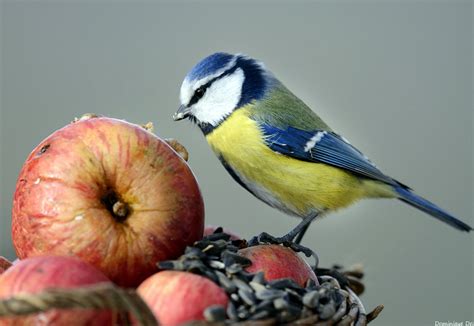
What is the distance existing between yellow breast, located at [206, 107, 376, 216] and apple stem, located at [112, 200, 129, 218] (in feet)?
1.88

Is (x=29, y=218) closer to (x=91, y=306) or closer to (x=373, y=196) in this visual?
(x=91, y=306)

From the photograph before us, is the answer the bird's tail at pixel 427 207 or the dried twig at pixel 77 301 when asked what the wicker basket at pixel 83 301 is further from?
the bird's tail at pixel 427 207

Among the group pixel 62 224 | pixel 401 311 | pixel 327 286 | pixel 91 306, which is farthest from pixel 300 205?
pixel 401 311

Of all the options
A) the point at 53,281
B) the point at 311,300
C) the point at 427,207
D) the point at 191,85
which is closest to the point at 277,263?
the point at 311,300

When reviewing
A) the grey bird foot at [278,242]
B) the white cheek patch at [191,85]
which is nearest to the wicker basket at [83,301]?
the grey bird foot at [278,242]

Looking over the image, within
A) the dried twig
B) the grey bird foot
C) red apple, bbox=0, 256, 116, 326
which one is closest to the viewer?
the dried twig

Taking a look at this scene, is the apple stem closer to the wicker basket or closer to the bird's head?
the wicker basket

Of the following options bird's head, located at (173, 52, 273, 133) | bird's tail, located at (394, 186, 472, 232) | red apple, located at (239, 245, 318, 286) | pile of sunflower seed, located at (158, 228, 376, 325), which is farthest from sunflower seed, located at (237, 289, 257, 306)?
bird's tail, located at (394, 186, 472, 232)

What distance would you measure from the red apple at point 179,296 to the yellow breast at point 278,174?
654 millimetres

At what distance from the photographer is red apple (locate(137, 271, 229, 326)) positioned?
1001 mm

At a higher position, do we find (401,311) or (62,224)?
(62,224)

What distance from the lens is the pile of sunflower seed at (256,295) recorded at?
3.45ft

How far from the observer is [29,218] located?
3.86ft

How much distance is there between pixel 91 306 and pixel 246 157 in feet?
3.13
